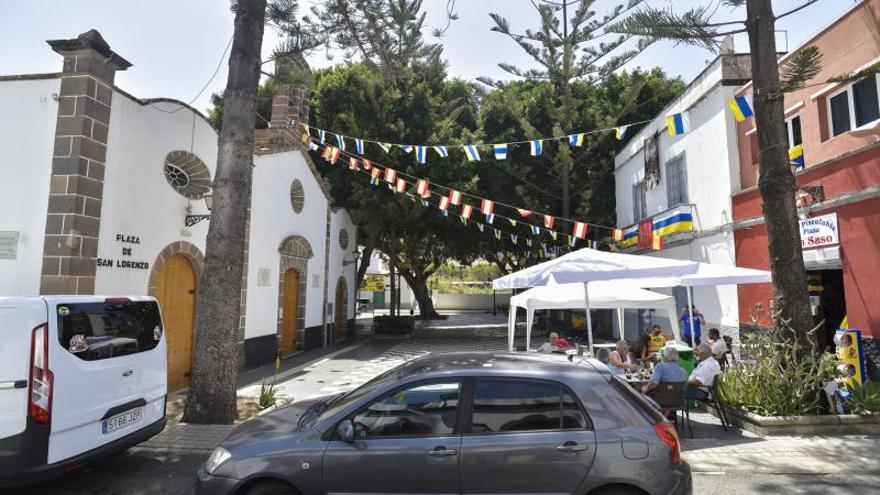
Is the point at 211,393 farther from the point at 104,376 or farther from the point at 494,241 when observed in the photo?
the point at 494,241

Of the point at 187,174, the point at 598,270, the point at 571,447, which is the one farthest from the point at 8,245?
the point at 598,270

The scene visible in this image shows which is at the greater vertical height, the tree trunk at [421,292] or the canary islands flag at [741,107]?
the canary islands flag at [741,107]

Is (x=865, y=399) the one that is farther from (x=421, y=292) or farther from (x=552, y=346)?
(x=421, y=292)

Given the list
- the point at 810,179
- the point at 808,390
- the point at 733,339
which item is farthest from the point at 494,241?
the point at 808,390

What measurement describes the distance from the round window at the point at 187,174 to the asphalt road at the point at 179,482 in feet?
18.2

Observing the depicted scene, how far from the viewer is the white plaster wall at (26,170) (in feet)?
24.8

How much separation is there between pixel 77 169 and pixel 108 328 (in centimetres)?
392

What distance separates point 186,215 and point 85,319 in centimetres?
550

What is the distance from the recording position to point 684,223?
13719mm

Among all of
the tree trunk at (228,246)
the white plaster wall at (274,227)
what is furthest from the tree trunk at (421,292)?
the tree trunk at (228,246)

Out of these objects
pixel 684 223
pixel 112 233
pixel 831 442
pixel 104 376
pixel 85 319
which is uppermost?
pixel 684 223

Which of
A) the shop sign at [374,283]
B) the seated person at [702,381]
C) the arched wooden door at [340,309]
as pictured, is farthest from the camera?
the shop sign at [374,283]

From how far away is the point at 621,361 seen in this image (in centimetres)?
783

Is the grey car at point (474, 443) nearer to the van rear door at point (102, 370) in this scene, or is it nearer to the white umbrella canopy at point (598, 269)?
the van rear door at point (102, 370)
